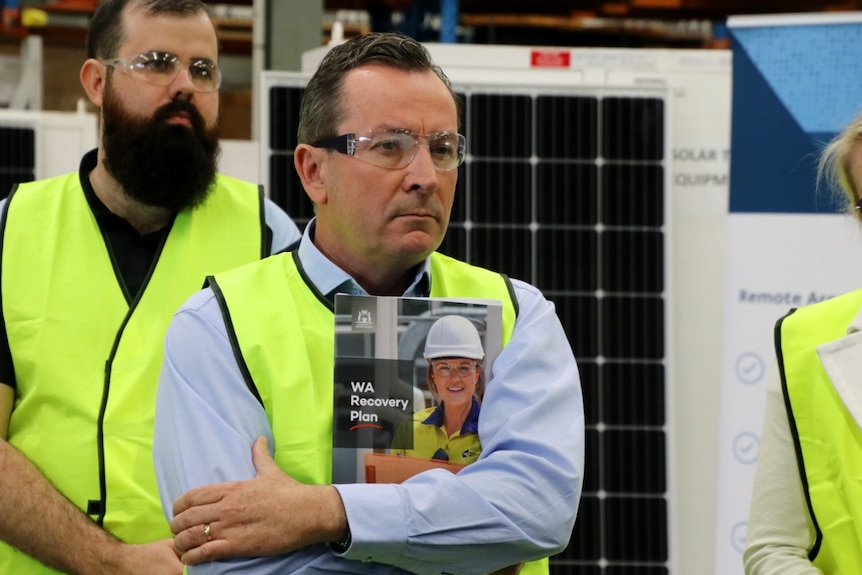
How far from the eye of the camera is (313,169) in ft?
7.73

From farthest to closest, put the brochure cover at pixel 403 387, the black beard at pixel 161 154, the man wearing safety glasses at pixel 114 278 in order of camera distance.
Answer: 1. the black beard at pixel 161 154
2. the man wearing safety glasses at pixel 114 278
3. the brochure cover at pixel 403 387

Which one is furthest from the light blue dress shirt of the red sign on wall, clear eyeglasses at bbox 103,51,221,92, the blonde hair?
the red sign on wall

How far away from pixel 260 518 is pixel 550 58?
3.47m

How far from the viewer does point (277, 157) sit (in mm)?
4645

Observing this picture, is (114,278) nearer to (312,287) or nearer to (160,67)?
(160,67)

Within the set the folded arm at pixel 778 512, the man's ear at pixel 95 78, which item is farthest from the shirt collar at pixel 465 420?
the man's ear at pixel 95 78

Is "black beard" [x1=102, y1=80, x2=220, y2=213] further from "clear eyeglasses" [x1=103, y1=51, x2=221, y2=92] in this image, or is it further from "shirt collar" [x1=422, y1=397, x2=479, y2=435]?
"shirt collar" [x1=422, y1=397, x2=479, y2=435]

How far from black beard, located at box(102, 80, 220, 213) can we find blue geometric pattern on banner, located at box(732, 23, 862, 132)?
6.53 feet

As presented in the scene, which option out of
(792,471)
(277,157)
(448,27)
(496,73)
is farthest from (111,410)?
(448,27)

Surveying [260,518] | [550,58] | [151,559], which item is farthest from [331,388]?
[550,58]

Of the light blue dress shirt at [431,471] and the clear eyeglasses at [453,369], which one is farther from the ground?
the clear eyeglasses at [453,369]

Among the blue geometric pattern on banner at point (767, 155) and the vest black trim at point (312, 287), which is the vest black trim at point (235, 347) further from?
the blue geometric pattern on banner at point (767, 155)

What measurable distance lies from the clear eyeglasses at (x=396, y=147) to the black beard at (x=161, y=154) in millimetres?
694

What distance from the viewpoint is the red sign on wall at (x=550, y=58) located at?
5.15 metres
